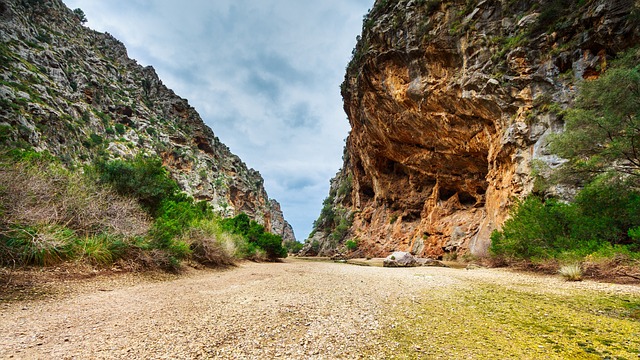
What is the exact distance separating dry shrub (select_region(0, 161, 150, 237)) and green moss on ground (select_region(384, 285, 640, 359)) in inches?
276

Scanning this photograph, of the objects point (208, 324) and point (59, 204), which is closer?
point (208, 324)

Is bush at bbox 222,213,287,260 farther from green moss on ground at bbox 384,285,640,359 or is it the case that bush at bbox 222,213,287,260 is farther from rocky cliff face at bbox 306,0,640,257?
green moss on ground at bbox 384,285,640,359

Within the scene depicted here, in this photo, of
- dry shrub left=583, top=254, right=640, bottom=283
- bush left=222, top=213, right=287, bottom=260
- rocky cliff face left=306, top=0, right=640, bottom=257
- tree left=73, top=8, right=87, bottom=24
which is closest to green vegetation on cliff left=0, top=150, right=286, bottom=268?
bush left=222, top=213, right=287, bottom=260

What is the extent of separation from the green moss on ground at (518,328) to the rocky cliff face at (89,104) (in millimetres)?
12701

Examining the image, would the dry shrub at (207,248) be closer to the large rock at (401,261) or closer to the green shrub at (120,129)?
the large rock at (401,261)

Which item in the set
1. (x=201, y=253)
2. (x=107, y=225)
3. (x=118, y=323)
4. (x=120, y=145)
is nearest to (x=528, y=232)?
(x=118, y=323)

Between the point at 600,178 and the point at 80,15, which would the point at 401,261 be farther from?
the point at 80,15

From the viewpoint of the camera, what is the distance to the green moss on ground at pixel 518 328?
2295mm

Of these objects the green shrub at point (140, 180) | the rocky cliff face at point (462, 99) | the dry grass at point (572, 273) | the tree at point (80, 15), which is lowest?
the dry grass at point (572, 273)

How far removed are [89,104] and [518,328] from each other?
52132mm

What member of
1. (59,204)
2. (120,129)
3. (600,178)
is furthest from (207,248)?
(120,129)

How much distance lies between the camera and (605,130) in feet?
24.7

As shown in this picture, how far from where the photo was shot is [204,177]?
172 feet

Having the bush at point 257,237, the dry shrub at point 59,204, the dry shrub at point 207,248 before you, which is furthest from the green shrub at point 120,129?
the dry shrub at point 59,204
